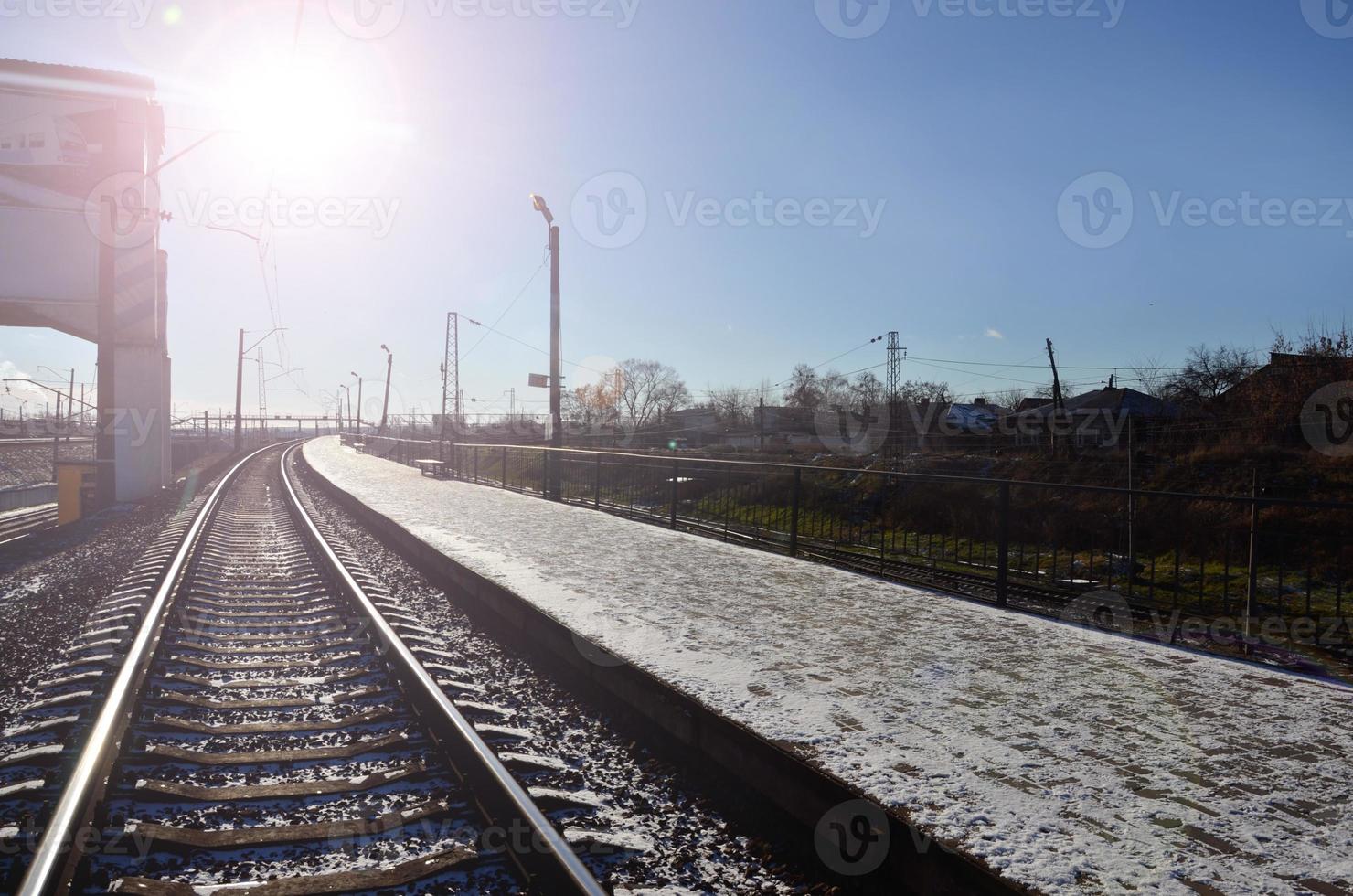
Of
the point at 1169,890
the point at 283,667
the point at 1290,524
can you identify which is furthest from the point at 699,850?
the point at 1290,524

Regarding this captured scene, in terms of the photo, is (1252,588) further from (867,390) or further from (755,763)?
(867,390)

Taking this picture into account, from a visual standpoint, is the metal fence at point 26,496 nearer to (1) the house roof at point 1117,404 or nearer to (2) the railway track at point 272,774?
(2) the railway track at point 272,774

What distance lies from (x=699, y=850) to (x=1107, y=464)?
2818 cm

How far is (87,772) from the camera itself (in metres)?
3.69

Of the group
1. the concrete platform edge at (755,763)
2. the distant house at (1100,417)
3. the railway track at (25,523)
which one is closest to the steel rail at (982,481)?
the concrete platform edge at (755,763)

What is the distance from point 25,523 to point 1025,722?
19.0m

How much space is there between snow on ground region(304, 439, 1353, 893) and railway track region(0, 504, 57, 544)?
11.3m

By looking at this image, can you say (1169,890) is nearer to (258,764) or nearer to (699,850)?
(699,850)

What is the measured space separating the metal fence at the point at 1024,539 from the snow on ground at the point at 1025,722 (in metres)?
1.01

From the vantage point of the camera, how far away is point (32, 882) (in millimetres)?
2795

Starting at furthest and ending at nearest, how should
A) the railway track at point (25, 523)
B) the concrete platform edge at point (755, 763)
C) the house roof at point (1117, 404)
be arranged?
the house roof at point (1117, 404), the railway track at point (25, 523), the concrete platform edge at point (755, 763)

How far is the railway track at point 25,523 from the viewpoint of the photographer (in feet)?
45.0

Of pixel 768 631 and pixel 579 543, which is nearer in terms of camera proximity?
pixel 768 631

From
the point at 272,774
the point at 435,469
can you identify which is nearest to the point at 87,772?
the point at 272,774
